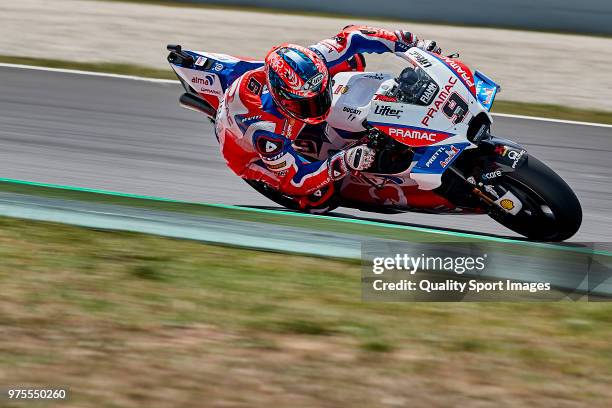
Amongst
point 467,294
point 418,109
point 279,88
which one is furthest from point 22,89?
point 467,294

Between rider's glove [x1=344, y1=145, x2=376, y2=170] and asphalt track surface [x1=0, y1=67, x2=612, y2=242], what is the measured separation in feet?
3.54

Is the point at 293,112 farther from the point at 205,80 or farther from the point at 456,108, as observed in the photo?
the point at 205,80

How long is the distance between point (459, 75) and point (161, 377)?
3.34 meters

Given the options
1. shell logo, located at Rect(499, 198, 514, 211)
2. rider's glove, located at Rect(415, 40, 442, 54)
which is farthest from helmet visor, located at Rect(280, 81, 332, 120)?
shell logo, located at Rect(499, 198, 514, 211)

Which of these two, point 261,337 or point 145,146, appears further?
point 145,146

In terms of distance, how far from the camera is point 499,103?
12.8m

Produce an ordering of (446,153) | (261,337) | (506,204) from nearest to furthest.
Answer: (261,337), (446,153), (506,204)

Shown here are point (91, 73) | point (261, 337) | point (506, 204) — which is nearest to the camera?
point (261, 337)

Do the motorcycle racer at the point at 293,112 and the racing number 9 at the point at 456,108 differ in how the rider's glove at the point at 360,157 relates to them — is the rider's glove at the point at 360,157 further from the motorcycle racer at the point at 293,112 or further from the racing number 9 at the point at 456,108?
the racing number 9 at the point at 456,108

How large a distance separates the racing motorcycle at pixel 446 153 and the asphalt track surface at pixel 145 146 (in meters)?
0.82

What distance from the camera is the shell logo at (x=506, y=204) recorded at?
271 inches

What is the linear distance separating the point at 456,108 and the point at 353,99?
3.13 ft

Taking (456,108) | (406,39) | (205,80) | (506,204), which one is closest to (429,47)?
(406,39)

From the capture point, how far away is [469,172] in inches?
272
